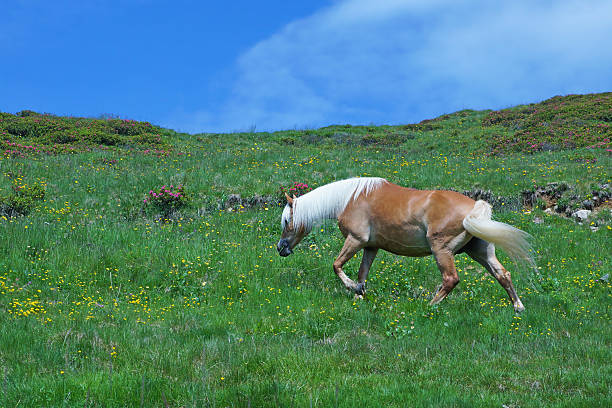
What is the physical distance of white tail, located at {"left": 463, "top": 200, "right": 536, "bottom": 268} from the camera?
745 centimetres

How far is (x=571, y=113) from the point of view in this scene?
33.7 metres

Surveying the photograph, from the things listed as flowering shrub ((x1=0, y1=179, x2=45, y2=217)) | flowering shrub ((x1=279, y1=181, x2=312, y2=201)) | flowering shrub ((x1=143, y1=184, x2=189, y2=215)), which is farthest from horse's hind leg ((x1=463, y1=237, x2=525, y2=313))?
flowering shrub ((x1=0, y1=179, x2=45, y2=217))

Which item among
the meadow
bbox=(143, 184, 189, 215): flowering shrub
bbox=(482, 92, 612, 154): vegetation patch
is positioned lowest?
the meadow

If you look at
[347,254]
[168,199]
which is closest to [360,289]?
[347,254]

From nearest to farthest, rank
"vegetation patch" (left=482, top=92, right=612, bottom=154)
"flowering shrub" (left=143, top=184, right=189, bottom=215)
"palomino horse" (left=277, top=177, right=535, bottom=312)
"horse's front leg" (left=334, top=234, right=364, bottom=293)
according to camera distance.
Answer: "palomino horse" (left=277, top=177, right=535, bottom=312) < "horse's front leg" (left=334, top=234, right=364, bottom=293) < "flowering shrub" (left=143, top=184, right=189, bottom=215) < "vegetation patch" (left=482, top=92, right=612, bottom=154)

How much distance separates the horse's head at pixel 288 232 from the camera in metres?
9.39

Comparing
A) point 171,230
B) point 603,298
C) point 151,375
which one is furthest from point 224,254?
point 603,298

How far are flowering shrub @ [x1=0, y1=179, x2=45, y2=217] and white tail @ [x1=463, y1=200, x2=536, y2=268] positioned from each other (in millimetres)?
12458

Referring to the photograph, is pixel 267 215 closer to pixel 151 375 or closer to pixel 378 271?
pixel 378 271

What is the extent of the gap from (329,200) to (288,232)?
3.47 feet

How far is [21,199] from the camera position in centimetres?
1448

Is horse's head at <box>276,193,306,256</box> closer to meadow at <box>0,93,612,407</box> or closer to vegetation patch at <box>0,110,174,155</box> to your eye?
meadow at <box>0,93,612,407</box>

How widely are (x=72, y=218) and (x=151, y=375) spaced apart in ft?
34.2

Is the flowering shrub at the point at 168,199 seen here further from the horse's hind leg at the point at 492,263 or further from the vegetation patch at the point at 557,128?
the vegetation patch at the point at 557,128
